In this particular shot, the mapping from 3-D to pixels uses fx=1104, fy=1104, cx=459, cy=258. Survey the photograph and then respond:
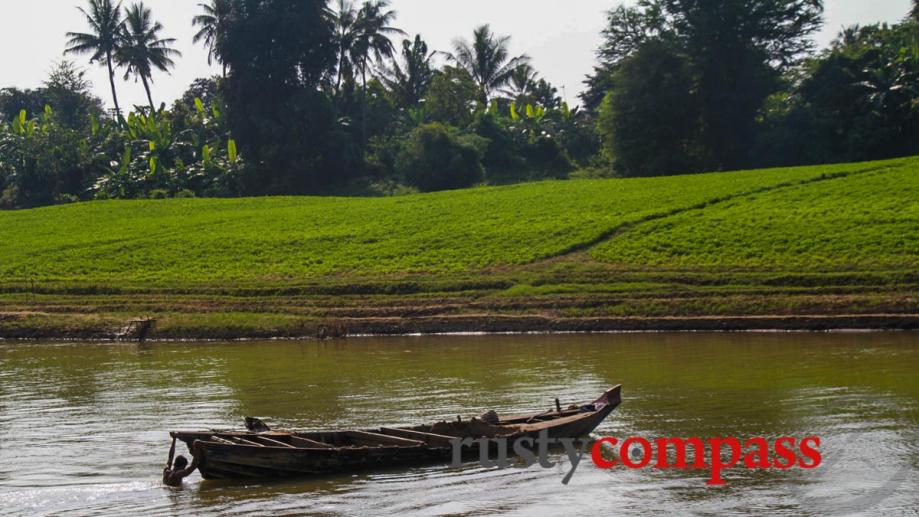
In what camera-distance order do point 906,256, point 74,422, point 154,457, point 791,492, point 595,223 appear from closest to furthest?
1. point 791,492
2. point 154,457
3. point 74,422
4. point 906,256
5. point 595,223

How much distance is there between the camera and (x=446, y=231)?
162 feet

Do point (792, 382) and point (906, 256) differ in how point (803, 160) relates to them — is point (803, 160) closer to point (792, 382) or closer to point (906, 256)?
point (906, 256)

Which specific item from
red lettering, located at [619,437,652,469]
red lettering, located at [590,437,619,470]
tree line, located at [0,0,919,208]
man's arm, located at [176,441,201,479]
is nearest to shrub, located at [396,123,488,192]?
tree line, located at [0,0,919,208]

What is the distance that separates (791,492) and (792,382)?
354 inches

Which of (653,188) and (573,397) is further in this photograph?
(653,188)

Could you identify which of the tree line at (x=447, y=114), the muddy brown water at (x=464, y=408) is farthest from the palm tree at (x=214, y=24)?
the muddy brown water at (x=464, y=408)

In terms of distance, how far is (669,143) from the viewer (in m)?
68.0

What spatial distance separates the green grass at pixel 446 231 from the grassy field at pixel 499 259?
0.15m

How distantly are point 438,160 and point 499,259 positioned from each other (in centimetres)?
2775

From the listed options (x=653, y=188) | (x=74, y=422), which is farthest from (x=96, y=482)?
(x=653, y=188)

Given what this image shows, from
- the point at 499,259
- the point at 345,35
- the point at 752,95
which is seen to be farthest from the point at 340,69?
the point at 499,259

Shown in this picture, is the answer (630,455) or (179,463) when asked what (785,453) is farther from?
(179,463)

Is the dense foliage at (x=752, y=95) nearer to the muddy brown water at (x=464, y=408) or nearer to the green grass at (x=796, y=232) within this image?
the green grass at (x=796, y=232)

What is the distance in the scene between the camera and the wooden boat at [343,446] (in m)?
16.6
